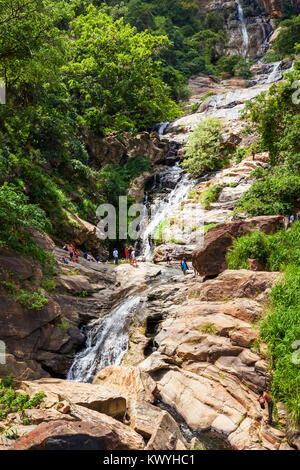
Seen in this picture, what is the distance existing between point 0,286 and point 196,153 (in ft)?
70.2

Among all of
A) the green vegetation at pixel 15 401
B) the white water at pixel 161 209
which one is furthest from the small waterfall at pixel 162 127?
the green vegetation at pixel 15 401

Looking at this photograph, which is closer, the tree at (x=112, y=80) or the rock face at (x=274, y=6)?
the tree at (x=112, y=80)

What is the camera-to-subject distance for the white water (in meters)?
23.5

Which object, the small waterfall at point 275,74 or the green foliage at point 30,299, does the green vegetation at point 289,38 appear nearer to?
the small waterfall at point 275,74

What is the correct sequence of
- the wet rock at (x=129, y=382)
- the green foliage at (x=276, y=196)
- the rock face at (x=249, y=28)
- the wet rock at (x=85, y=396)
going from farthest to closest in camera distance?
1. the rock face at (x=249, y=28)
2. the green foliage at (x=276, y=196)
3. the wet rock at (x=129, y=382)
4. the wet rock at (x=85, y=396)

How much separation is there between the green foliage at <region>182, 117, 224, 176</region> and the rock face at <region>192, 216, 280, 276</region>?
48.2ft

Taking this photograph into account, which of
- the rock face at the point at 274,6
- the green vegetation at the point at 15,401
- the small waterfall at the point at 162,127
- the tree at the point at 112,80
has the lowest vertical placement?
the green vegetation at the point at 15,401

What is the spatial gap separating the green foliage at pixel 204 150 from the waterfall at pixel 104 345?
54.7 feet

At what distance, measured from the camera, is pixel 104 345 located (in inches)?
481

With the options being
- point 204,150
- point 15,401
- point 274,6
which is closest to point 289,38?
point 274,6

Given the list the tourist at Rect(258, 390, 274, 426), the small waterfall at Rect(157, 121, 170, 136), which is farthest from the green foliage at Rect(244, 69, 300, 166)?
the small waterfall at Rect(157, 121, 170, 136)

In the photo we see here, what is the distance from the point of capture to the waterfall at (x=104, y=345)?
11.4 metres

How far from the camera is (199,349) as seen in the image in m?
9.61

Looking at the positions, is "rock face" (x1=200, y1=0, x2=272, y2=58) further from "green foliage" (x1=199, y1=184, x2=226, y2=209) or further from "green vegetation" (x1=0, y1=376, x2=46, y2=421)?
"green vegetation" (x1=0, y1=376, x2=46, y2=421)
